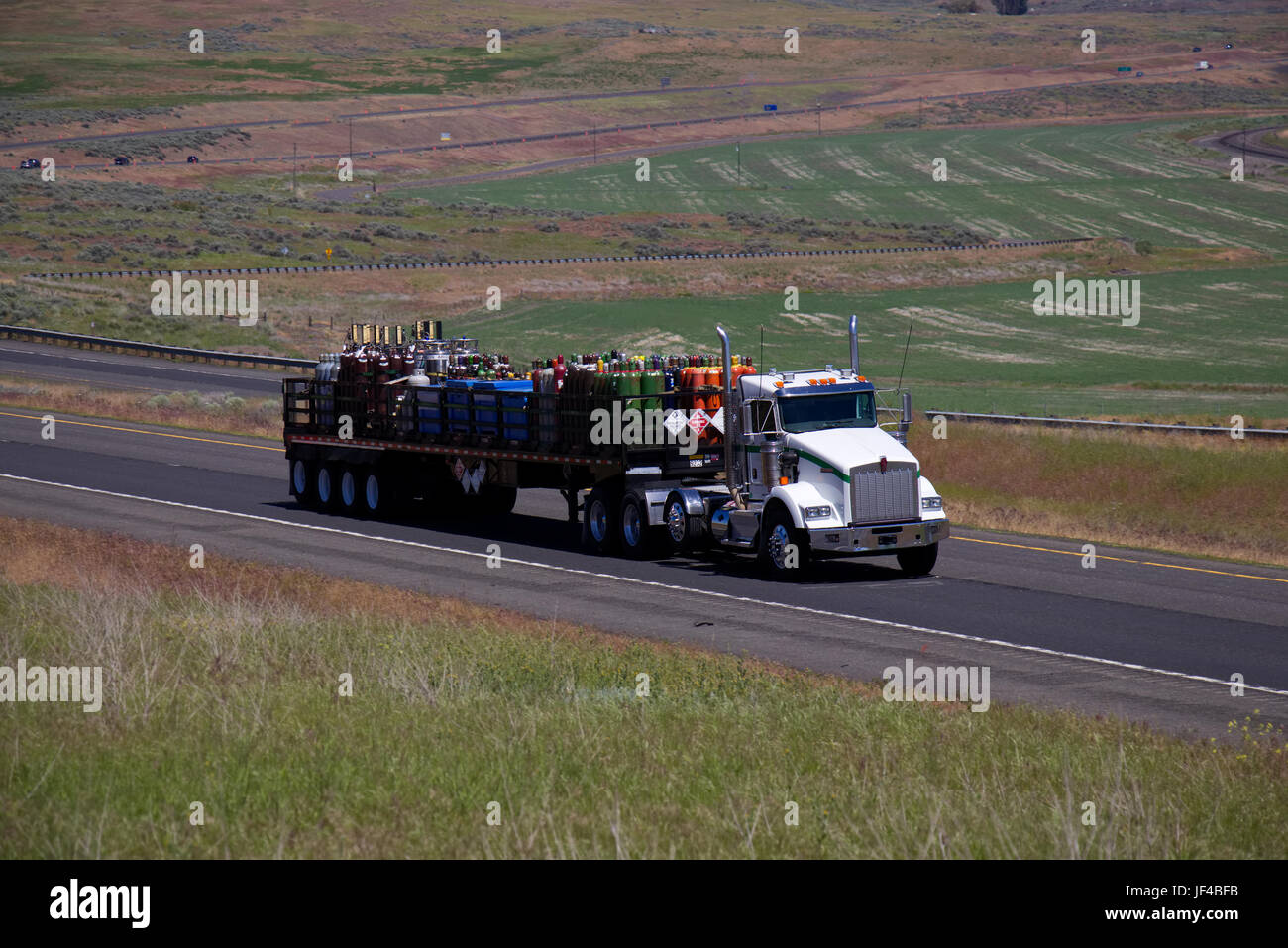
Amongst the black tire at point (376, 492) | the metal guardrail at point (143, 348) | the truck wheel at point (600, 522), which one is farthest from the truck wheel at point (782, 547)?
the metal guardrail at point (143, 348)

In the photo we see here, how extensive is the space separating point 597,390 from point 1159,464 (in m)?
16.6

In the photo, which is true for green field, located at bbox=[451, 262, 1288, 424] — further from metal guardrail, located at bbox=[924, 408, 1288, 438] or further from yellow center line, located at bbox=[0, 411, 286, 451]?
yellow center line, located at bbox=[0, 411, 286, 451]

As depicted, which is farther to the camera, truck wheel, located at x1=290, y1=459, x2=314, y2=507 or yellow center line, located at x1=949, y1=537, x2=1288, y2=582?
truck wheel, located at x1=290, y1=459, x2=314, y2=507

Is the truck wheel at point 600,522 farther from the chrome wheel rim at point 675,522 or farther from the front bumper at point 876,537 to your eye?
the front bumper at point 876,537

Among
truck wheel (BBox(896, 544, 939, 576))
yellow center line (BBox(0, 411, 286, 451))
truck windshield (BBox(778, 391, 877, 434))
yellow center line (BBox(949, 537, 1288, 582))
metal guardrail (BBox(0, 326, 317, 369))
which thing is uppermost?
metal guardrail (BBox(0, 326, 317, 369))

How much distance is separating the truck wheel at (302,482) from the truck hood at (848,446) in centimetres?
1321

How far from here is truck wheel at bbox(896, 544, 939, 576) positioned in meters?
24.6

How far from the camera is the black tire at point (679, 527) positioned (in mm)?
25750

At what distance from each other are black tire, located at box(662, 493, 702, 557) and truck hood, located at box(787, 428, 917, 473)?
2.35 m

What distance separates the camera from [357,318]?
7612cm

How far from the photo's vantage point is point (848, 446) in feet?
78.8

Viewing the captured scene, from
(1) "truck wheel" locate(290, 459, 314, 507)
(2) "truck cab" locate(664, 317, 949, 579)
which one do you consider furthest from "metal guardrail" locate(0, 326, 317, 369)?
(2) "truck cab" locate(664, 317, 949, 579)

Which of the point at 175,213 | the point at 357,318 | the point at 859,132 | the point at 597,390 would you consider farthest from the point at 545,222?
the point at 597,390
